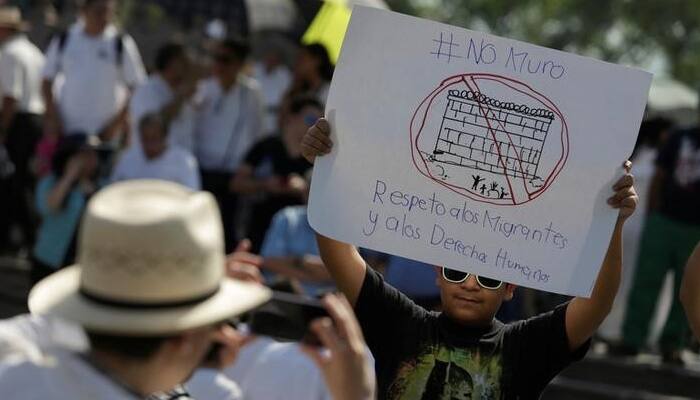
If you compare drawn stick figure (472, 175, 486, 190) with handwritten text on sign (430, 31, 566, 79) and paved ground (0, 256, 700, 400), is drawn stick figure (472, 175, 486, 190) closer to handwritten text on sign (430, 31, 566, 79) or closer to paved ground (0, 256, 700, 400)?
handwritten text on sign (430, 31, 566, 79)

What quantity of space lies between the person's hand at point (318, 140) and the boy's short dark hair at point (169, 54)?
20.6 feet

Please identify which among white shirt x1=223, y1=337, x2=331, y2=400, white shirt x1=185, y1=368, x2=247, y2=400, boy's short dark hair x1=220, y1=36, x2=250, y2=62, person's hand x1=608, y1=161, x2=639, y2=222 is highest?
boy's short dark hair x1=220, y1=36, x2=250, y2=62

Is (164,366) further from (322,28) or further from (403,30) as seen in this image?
(322,28)

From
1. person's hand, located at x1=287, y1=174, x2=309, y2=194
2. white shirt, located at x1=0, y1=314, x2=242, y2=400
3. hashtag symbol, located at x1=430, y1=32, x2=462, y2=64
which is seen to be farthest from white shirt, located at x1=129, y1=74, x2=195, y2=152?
white shirt, located at x1=0, y1=314, x2=242, y2=400

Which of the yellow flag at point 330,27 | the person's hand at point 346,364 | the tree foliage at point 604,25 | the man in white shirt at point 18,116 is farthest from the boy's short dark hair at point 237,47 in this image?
the tree foliage at point 604,25

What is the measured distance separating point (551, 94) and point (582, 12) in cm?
4563

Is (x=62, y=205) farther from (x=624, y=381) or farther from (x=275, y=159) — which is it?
(x=624, y=381)

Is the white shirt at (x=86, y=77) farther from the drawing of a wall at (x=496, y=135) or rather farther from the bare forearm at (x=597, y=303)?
the bare forearm at (x=597, y=303)

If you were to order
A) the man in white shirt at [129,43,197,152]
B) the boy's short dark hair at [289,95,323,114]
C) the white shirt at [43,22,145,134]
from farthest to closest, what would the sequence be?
the white shirt at [43,22,145,134] < the man in white shirt at [129,43,197,152] < the boy's short dark hair at [289,95,323,114]

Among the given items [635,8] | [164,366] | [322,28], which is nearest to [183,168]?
[322,28]

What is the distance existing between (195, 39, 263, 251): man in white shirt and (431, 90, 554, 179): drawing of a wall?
6155 millimetres

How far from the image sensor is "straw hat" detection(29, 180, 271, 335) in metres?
3.03

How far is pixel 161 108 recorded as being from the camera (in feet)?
33.7

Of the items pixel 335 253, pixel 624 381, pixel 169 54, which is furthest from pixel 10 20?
pixel 335 253
